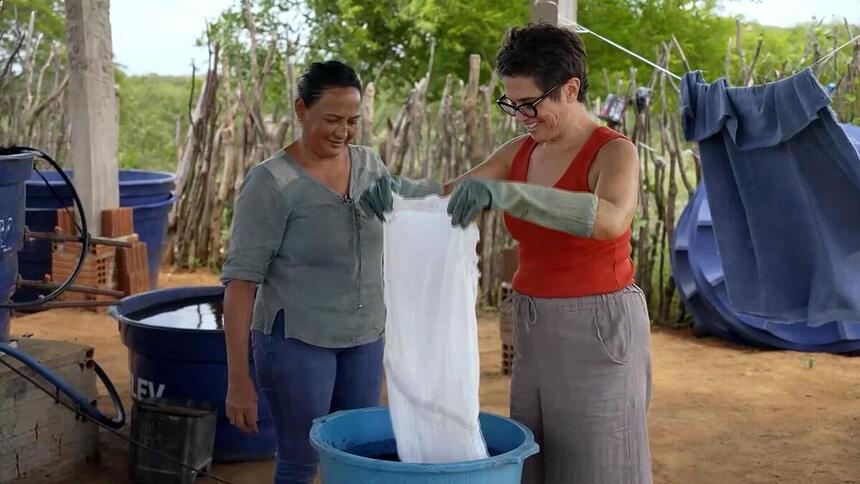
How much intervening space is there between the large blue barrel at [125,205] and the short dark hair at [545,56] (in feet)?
14.7

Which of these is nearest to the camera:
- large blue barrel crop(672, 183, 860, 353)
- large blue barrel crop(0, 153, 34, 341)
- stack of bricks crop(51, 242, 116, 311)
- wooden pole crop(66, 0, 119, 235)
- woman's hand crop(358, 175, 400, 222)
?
woman's hand crop(358, 175, 400, 222)

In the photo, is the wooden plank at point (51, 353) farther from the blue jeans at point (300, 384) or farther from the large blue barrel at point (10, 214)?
the blue jeans at point (300, 384)

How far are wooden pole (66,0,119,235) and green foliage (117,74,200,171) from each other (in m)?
8.64

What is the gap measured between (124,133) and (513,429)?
18295 millimetres

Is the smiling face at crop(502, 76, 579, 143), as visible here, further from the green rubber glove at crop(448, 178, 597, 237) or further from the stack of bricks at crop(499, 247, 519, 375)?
the stack of bricks at crop(499, 247, 519, 375)

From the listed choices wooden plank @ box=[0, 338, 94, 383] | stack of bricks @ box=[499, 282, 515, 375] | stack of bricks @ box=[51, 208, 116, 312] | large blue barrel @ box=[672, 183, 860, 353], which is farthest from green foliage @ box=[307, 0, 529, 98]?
wooden plank @ box=[0, 338, 94, 383]

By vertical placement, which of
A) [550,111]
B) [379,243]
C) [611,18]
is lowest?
[379,243]

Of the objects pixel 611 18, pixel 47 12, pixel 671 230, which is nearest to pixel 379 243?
pixel 671 230

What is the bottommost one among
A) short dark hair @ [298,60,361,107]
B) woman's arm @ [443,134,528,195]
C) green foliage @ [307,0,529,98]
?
woman's arm @ [443,134,528,195]

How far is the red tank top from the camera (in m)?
2.07

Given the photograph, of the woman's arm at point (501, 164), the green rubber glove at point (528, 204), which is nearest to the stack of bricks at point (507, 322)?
the woman's arm at point (501, 164)

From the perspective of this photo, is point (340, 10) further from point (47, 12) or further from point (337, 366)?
point (337, 366)

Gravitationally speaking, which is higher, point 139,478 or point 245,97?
point 245,97

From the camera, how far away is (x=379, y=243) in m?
2.55
